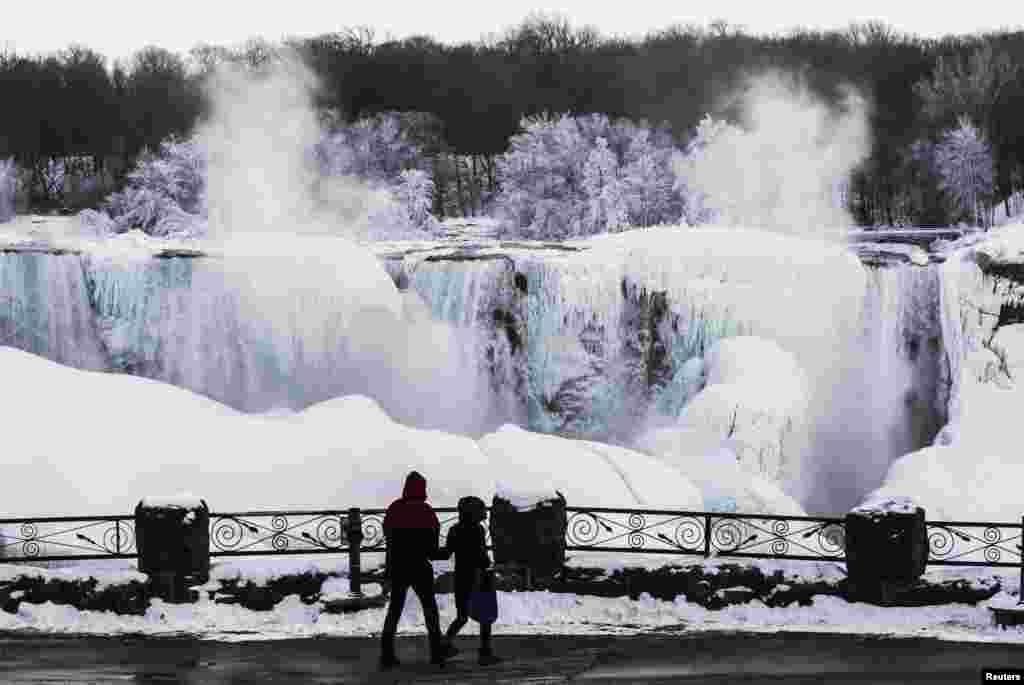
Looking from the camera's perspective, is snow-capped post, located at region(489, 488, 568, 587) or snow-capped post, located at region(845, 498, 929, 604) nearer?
snow-capped post, located at region(845, 498, 929, 604)

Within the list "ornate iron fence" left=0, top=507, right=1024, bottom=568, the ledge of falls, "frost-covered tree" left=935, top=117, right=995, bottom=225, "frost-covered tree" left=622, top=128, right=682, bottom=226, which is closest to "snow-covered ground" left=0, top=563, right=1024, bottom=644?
"ornate iron fence" left=0, top=507, right=1024, bottom=568

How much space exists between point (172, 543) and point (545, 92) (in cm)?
6637

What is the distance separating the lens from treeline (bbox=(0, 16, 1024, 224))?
68438mm

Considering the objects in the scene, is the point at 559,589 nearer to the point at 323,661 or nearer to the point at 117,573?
the point at 323,661

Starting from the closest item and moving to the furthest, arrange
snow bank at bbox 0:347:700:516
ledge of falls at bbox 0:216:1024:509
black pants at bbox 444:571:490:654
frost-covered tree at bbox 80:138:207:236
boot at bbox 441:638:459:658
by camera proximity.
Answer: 1. black pants at bbox 444:571:490:654
2. boot at bbox 441:638:459:658
3. snow bank at bbox 0:347:700:516
4. ledge of falls at bbox 0:216:1024:509
5. frost-covered tree at bbox 80:138:207:236

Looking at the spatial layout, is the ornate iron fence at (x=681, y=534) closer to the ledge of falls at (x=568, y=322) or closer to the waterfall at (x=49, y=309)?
the ledge of falls at (x=568, y=322)

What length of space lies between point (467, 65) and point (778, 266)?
168ft

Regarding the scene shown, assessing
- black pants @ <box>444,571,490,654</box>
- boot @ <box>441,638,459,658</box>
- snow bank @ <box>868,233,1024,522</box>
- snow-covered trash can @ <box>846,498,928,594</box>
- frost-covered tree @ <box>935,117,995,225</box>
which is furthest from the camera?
frost-covered tree @ <box>935,117,995,225</box>

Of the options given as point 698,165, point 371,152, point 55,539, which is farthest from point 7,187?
point 55,539

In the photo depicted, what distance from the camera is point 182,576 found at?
602 inches

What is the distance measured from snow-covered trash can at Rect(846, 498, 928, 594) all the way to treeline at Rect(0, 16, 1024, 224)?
5201 cm

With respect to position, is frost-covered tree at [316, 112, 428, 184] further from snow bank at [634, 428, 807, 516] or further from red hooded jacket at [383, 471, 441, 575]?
red hooded jacket at [383, 471, 441, 575]

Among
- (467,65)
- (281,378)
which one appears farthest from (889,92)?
(281,378)

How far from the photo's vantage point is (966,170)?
63281mm
